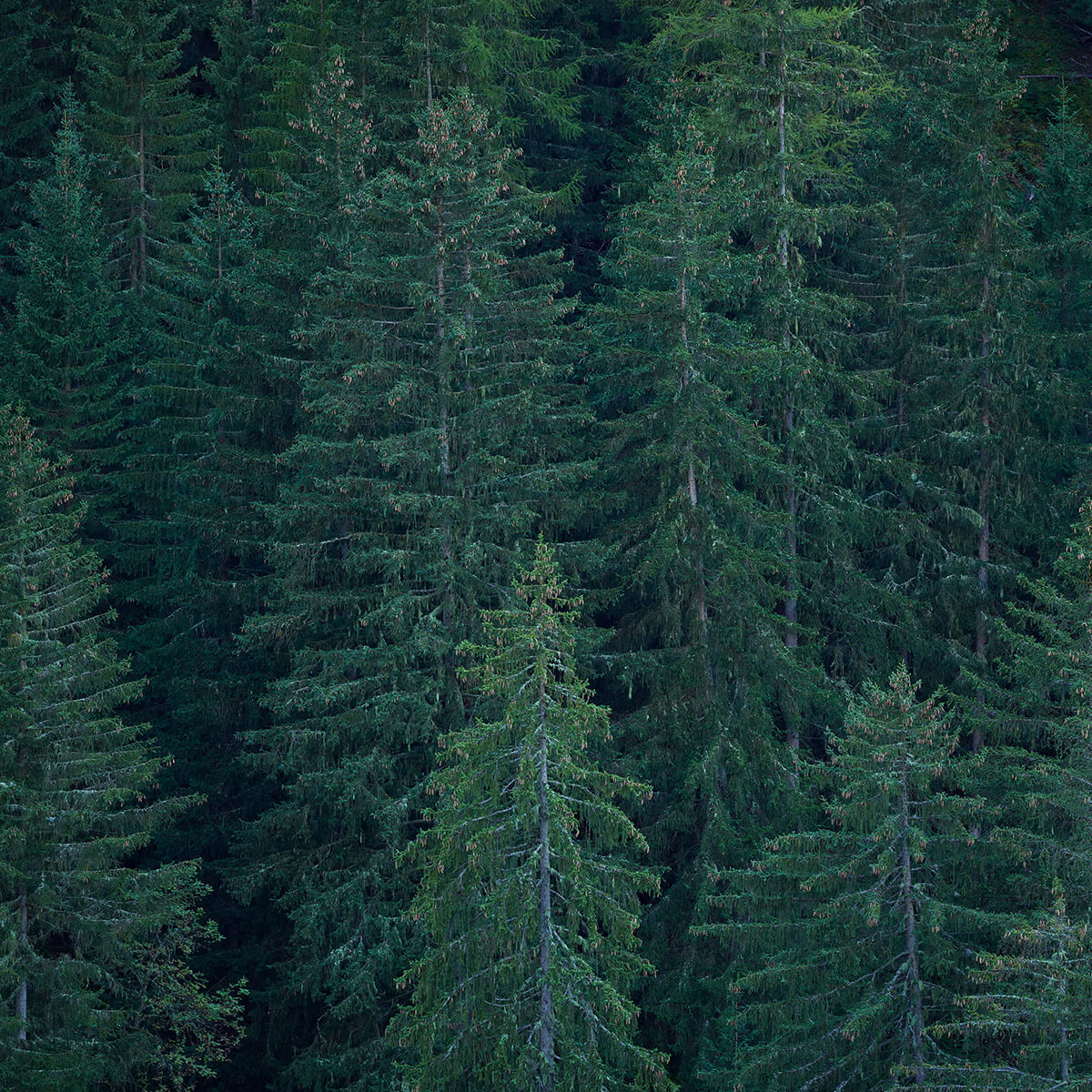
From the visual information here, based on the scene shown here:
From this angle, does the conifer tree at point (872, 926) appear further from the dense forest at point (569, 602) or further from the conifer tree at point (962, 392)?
the conifer tree at point (962, 392)

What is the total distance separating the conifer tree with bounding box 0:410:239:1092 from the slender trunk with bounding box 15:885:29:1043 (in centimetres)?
2

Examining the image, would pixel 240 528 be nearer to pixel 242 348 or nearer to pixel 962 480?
pixel 242 348

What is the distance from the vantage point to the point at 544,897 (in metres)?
13.9

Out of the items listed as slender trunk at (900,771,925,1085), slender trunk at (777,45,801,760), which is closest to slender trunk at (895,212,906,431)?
slender trunk at (777,45,801,760)

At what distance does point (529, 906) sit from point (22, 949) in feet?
21.9

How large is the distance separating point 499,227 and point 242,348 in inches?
226

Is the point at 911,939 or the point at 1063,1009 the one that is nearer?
the point at 1063,1009

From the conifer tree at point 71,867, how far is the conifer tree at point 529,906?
172 inches

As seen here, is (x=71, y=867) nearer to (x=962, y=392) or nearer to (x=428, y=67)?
(x=962, y=392)

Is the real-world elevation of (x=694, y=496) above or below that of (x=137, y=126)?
below

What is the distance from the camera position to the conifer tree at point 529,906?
44.8ft

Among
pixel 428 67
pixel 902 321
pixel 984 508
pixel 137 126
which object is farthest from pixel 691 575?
pixel 137 126

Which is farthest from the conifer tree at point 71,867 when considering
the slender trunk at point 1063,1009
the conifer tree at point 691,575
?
the slender trunk at point 1063,1009

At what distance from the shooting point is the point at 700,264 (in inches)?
734
